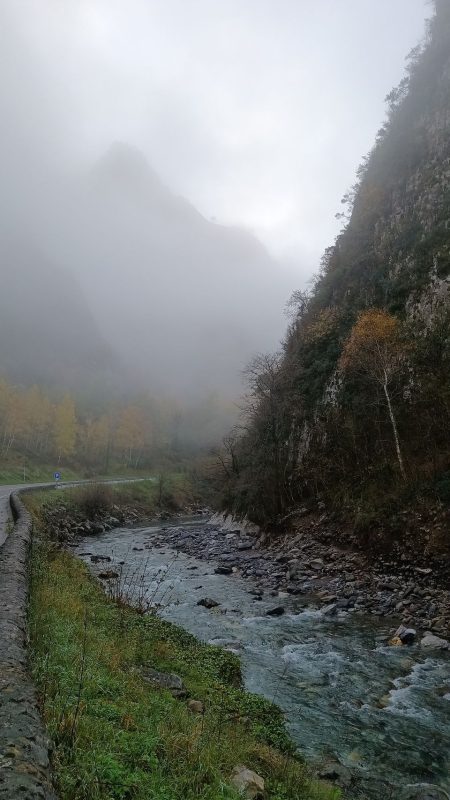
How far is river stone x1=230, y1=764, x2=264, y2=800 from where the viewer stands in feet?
20.2

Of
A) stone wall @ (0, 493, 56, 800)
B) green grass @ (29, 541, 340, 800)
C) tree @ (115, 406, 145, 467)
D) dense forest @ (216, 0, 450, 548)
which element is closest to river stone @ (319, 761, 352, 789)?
green grass @ (29, 541, 340, 800)

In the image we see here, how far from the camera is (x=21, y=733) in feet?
15.9

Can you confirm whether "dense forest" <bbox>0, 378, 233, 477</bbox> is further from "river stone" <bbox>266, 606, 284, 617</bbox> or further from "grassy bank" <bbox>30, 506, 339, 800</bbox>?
"grassy bank" <bbox>30, 506, 339, 800</bbox>

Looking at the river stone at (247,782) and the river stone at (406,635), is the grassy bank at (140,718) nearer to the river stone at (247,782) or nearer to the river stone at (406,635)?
the river stone at (247,782)

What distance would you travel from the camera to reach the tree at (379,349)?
30.8 metres

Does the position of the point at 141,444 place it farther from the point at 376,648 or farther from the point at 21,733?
the point at 21,733

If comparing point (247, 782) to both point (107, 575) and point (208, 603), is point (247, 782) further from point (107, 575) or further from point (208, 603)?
point (107, 575)

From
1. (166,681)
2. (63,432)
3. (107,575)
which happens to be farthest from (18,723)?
(63,432)

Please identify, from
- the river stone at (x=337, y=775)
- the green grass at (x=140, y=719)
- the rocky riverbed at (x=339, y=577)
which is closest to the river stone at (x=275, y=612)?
the rocky riverbed at (x=339, y=577)

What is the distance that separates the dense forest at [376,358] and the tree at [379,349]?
0.35 ft

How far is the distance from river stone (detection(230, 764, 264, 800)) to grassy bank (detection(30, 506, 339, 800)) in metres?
0.13

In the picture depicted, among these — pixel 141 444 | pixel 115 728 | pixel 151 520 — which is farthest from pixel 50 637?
pixel 141 444

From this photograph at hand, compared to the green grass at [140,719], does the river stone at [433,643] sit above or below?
below

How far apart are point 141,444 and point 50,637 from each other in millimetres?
115312
